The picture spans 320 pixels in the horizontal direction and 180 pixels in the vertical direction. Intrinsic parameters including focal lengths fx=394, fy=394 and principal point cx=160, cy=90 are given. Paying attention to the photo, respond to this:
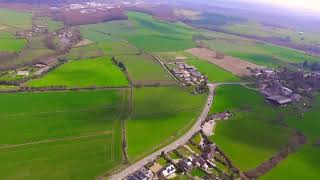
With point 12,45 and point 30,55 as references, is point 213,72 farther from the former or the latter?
point 12,45

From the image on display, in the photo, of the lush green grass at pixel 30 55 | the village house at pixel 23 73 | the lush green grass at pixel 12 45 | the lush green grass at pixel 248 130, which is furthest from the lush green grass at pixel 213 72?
the lush green grass at pixel 12 45

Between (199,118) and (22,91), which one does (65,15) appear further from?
(199,118)

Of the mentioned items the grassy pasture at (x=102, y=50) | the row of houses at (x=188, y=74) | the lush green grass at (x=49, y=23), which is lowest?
the row of houses at (x=188, y=74)

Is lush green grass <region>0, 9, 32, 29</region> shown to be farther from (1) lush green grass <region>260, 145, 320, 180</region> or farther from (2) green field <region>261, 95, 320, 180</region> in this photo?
(1) lush green grass <region>260, 145, 320, 180</region>

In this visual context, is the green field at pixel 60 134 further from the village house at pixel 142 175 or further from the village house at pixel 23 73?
the village house at pixel 23 73

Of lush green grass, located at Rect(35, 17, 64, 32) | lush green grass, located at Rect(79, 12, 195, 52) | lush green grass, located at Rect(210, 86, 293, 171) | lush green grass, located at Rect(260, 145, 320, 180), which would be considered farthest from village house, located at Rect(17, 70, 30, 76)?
lush green grass, located at Rect(260, 145, 320, 180)

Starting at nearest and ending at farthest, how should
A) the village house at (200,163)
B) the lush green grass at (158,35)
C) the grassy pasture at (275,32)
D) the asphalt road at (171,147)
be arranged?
the asphalt road at (171,147) → the village house at (200,163) → the lush green grass at (158,35) → the grassy pasture at (275,32)

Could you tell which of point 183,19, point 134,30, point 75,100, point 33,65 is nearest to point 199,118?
point 75,100
